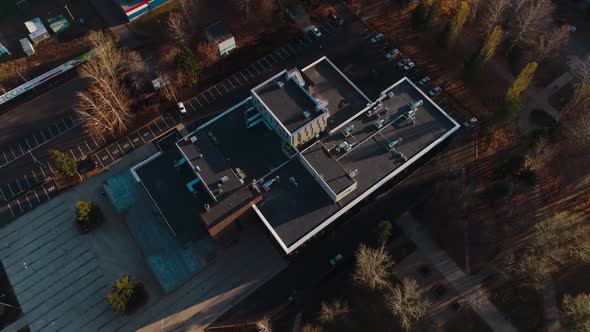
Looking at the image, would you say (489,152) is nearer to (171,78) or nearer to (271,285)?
(271,285)

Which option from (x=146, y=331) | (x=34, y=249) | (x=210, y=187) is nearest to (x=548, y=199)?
(x=210, y=187)

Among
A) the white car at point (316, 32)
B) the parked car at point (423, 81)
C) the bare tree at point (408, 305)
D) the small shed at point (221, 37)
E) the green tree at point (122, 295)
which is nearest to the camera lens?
the bare tree at point (408, 305)

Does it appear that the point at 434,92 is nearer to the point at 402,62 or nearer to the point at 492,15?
the point at 402,62

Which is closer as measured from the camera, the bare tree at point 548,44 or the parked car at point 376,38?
the bare tree at point 548,44

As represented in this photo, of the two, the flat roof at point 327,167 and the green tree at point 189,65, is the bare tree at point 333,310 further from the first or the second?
the green tree at point 189,65

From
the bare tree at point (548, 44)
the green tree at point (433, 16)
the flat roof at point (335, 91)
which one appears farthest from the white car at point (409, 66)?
the bare tree at point (548, 44)

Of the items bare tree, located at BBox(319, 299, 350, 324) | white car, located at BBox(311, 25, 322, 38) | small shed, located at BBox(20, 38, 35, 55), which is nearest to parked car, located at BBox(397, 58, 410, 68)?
white car, located at BBox(311, 25, 322, 38)
